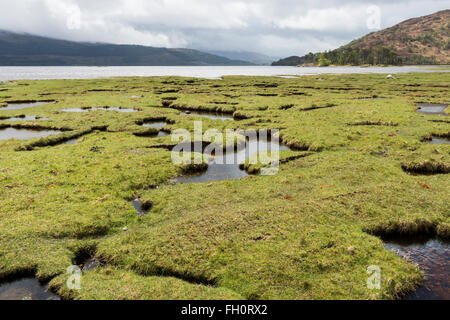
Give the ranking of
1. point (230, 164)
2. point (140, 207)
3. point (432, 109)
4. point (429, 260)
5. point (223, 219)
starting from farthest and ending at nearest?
1. point (432, 109)
2. point (230, 164)
3. point (140, 207)
4. point (223, 219)
5. point (429, 260)

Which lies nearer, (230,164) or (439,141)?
(230,164)

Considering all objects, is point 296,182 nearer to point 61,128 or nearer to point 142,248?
point 142,248

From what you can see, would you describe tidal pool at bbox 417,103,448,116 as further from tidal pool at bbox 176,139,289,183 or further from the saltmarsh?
tidal pool at bbox 176,139,289,183

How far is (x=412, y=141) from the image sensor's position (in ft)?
97.9

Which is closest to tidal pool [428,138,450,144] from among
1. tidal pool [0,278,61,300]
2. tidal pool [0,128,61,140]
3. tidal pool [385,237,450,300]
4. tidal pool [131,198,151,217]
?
tidal pool [385,237,450,300]

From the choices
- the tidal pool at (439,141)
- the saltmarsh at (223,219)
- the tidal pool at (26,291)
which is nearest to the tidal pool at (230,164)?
the saltmarsh at (223,219)

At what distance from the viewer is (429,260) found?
42.6 feet

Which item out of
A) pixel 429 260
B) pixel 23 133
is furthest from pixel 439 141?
pixel 23 133

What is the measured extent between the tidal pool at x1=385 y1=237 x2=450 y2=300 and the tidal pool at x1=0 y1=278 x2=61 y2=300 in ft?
47.5

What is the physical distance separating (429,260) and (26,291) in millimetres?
17978

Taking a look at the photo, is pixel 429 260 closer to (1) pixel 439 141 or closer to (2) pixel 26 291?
(2) pixel 26 291

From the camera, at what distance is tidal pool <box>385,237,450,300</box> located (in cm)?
1106

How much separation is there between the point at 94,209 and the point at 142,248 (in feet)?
18.4
